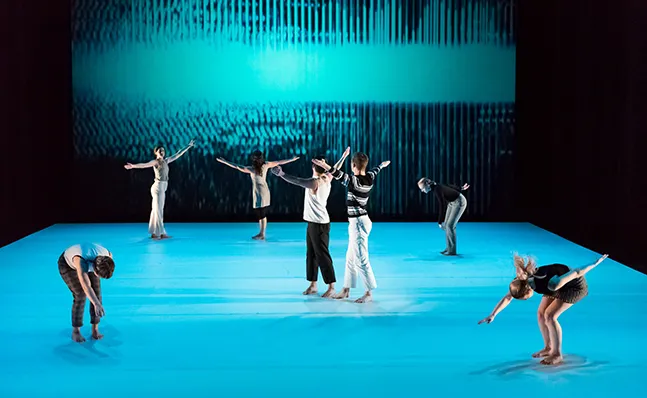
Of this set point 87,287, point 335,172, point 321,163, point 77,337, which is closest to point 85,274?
point 87,287

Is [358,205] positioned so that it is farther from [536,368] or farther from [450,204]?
[450,204]

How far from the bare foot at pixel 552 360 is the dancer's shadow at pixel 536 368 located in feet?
0.11

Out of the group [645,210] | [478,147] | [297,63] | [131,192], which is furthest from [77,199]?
[645,210]

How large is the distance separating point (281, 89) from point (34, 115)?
445cm

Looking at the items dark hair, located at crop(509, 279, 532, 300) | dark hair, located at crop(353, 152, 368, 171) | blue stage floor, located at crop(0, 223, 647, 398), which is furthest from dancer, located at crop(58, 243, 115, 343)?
dark hair, located at crop(509, 279, 532, 300)

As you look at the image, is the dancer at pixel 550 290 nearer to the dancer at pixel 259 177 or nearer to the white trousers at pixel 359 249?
the white trousers at pixel 359 249

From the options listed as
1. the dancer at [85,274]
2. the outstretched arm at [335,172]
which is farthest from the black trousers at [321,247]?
the dancer at [85,274]

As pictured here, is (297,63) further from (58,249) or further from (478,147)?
(58,249)

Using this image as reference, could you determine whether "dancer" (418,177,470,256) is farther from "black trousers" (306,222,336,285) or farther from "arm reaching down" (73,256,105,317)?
"arm reaching down" (73,256,105,317)

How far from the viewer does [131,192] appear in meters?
15.9

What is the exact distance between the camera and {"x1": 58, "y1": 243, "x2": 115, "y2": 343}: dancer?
6125 mm

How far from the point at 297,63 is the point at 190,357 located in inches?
406

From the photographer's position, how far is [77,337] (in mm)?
6695

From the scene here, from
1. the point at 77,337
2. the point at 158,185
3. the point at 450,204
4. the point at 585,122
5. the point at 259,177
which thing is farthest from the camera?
the point at 259,177
